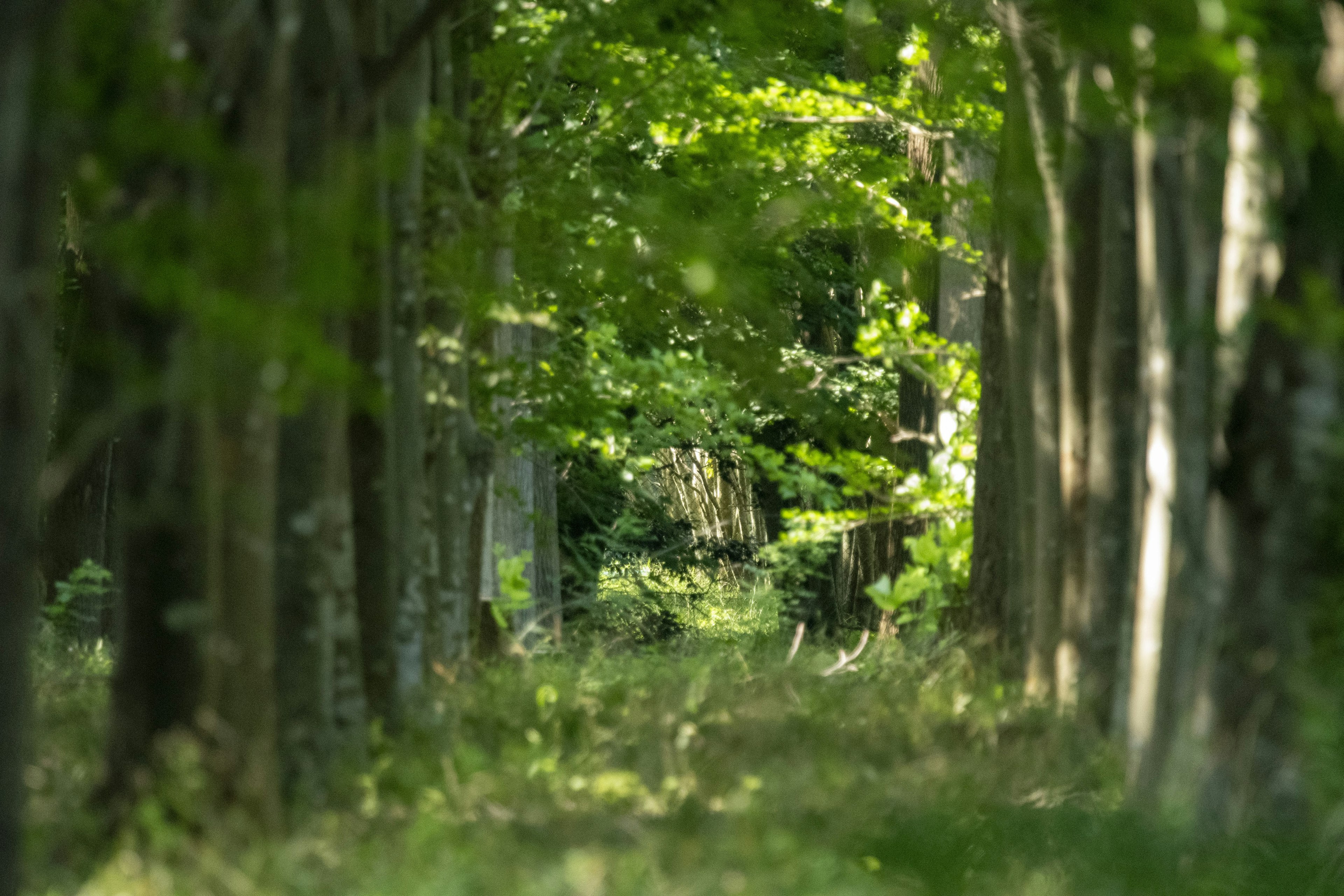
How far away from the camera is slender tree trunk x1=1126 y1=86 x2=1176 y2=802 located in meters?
7.91

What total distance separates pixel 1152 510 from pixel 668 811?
3.24 m

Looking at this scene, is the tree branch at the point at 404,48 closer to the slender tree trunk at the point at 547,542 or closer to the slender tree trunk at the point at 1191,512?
the slender tree trunk at the point at 1191,512

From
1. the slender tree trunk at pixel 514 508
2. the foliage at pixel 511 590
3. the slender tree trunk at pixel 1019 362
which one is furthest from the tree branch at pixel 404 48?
the slender tree trunk at pixel 514 508

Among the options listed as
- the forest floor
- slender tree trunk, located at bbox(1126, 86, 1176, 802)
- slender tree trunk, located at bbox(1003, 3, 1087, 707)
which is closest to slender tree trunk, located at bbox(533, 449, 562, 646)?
slender tree trunk, located at bbox(1003, 3, 1087, 707)

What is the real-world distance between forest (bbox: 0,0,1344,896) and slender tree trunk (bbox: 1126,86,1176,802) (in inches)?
1.4

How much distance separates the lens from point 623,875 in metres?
5.30

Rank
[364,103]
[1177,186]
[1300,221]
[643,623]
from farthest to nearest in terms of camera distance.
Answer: [643,623], [1177,186], [1300,221], [364,103]

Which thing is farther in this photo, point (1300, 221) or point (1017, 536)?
point (1017, 536)

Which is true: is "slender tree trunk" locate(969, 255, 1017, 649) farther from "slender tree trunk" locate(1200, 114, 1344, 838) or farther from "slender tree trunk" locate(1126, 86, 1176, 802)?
"slender tree trunk" locate(1200, 114, 1344, 838)

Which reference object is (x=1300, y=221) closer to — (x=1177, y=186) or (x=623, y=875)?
(x=1177, y=186)

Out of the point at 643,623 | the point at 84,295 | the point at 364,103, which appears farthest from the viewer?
the point at 643,623

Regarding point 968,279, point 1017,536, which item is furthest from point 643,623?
point 1017,536

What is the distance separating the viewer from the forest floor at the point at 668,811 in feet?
18.3

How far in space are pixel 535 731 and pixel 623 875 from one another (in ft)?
10.6
